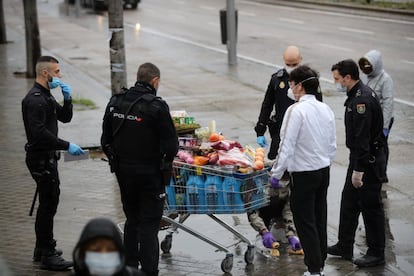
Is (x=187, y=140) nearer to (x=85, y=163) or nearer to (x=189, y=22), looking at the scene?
(x=85, y=163)

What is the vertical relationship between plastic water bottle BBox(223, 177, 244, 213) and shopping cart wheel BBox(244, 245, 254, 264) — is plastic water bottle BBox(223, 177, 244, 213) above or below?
above

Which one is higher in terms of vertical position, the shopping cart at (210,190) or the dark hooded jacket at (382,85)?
the dark hooded jacket at (382,85)

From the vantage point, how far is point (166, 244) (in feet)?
26.1

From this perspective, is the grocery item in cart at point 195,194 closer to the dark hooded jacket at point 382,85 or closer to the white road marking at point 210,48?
the dark hooded jacket at point 382,85

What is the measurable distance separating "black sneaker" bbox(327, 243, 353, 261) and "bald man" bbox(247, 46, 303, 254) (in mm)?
285

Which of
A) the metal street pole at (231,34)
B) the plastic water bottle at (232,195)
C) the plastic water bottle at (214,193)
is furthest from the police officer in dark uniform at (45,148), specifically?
the metal street pole at (231,34)

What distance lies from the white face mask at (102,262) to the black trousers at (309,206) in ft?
11.2

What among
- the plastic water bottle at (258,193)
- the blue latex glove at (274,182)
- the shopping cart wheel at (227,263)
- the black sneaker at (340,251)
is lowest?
the black sneaker at (340,251)

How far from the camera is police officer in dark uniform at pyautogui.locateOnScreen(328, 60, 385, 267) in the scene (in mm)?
7305

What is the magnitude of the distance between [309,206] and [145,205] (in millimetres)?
1396

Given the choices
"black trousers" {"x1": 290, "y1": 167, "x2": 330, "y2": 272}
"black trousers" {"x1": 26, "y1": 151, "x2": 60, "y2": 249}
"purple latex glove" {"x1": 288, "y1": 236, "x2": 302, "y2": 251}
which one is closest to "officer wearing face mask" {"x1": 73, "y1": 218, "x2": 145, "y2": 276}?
"black trousers" {"x1": 290, "y1": 167, "x2": 330, "y2": 272}

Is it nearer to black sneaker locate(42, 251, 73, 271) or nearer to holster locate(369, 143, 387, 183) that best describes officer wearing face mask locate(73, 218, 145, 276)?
black sneaker locate(42, 251, 73, 271)

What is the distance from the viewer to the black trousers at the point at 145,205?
6.57 metres

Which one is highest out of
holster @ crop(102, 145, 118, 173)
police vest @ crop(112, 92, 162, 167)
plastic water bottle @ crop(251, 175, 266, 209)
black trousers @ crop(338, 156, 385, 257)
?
police vest @ crop(112, 92, 162, 167)
